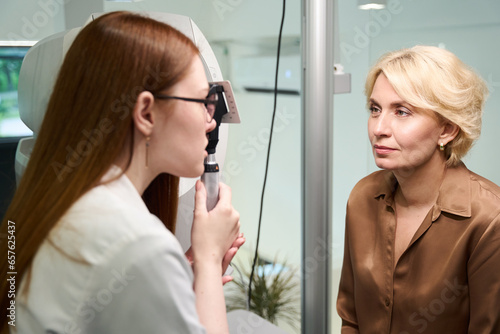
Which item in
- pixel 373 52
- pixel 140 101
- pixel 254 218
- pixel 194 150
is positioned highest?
pixel 373 52

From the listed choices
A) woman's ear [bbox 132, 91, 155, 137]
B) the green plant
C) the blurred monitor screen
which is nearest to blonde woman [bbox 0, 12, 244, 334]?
woman's ear [bbox 132, 91, 155, 137]

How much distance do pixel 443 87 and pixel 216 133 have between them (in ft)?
2.05

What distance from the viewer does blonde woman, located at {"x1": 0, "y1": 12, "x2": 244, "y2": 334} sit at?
2.69 ft

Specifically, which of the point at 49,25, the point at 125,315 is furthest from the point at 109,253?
the point at 49,25

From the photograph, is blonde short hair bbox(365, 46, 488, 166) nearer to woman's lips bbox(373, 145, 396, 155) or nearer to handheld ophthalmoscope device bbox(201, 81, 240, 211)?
woman's lips bbox(373, 145, 396, 155)

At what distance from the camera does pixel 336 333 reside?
227 centimetres

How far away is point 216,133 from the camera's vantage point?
4.02 ft

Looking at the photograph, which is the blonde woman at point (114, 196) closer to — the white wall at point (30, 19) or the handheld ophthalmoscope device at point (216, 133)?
the handheld ophthalmoscope device at point (216, 133)

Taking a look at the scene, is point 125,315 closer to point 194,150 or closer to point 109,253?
point 109,253

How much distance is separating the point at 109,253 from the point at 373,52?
4.82ft

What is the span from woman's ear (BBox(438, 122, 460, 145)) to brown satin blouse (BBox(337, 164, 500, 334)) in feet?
0.32

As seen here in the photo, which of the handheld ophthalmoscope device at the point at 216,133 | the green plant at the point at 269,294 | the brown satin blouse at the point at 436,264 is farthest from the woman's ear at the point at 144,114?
the green plant at the point at 269,294

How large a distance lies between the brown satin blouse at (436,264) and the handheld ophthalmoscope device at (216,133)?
58 cm

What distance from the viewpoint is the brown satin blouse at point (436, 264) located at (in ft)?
4.21
